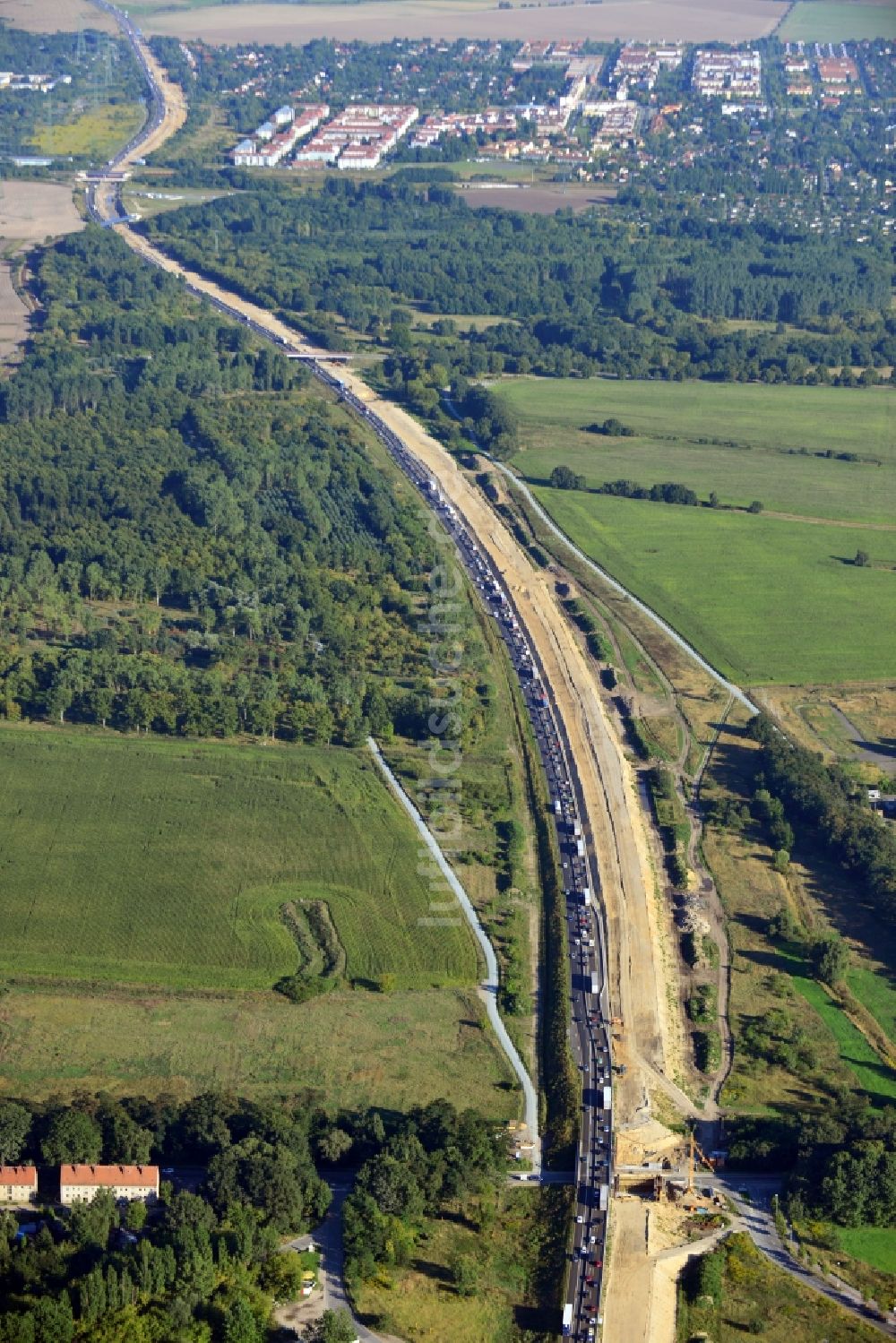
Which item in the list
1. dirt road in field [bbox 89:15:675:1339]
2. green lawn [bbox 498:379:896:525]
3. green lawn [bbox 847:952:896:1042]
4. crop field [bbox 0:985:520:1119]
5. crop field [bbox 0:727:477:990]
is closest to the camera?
crop field [bbox 0:985:520:1119]

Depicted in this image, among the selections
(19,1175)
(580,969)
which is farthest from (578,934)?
(19,1175)

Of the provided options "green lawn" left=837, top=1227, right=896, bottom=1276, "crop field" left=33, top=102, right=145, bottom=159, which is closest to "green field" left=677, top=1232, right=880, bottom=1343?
"green lawn" left=837, top=1227, right=896, bottom=1276

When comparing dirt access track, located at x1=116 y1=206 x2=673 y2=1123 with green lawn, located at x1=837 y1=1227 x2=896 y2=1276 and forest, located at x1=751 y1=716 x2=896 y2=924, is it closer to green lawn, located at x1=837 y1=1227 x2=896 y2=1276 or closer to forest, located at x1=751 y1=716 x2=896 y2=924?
forest, located at x1=751 y1=716 x2=896 y2=924

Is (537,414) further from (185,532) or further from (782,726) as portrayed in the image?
(782,726)

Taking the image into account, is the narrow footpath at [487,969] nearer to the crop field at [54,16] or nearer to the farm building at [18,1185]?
the farm building at [18,1185]

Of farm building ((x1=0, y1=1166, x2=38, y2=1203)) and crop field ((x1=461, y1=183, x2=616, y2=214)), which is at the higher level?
crop field ((x1=461, y1=183, x2=616, y2=214))
